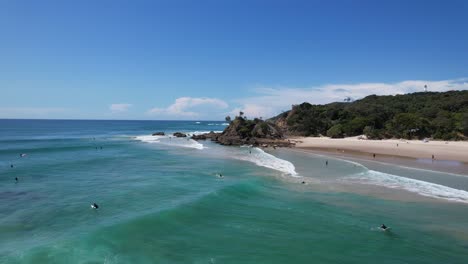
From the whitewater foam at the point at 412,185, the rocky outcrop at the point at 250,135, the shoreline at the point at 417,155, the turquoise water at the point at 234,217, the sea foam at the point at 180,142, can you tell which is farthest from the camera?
the rocky outcrop at the point at 250,135

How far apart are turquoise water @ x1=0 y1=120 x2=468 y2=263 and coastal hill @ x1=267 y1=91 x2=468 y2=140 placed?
132 ft

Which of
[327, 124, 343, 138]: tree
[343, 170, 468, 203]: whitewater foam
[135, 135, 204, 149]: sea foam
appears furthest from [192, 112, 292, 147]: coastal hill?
[343, 170, 468, 203]: whitewater foam

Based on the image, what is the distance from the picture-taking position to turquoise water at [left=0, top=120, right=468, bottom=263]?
14039 millimetres

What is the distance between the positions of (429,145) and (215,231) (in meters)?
53.6

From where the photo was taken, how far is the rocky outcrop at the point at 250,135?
68662mm

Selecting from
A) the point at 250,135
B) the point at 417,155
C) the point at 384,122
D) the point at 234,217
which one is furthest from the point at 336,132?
the point at 234,217

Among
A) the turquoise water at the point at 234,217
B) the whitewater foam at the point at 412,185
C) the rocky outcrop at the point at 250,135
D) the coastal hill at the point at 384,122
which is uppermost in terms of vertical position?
the coastal hill at the point at 384,122

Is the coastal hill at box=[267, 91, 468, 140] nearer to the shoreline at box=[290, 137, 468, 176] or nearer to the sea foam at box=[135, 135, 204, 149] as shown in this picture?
the shoreline at box=[290, 137, 468, 176]

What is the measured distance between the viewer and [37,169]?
36.1m

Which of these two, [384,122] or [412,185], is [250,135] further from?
[412,185]

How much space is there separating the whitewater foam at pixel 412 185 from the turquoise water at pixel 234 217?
3.6 inches

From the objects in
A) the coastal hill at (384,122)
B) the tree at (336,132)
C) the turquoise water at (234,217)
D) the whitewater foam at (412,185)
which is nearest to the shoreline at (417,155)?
the turquoise water at (234,217)

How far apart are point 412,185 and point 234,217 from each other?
17550 millimetres

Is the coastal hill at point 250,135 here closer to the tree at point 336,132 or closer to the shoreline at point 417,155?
the tree at point 336,132
